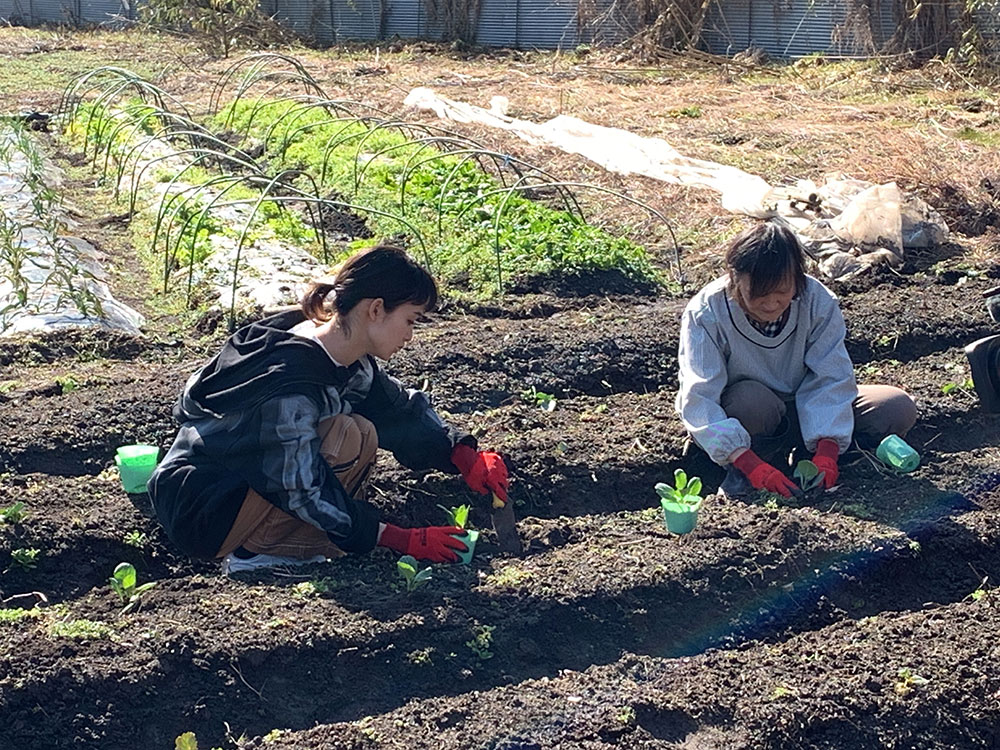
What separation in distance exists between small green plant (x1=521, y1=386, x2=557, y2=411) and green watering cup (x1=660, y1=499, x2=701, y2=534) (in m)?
1.07

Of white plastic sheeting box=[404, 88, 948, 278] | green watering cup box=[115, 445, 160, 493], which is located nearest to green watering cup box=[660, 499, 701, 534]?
green watering cup box=[115, 445, 160, 493]

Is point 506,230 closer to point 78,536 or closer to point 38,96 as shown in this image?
point 78,536

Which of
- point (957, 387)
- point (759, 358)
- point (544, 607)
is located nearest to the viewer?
point (544, 607)

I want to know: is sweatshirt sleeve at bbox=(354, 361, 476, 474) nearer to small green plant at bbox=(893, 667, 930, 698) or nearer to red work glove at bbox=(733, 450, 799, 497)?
red work glove at bbox=(733, 450, 799, 497)

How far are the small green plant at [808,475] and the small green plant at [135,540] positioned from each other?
6.55 ft

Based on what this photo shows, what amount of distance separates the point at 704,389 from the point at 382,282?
3.84 ft

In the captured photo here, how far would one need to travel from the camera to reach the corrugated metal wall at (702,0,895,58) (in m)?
13.8

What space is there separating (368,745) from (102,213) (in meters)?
6.03

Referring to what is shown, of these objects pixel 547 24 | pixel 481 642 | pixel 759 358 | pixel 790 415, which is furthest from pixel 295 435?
pixel 547 24

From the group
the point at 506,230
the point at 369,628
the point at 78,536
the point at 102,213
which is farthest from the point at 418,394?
the point at 102,213

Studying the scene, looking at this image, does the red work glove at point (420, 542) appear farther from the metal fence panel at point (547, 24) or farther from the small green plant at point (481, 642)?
the metal fence panel at point (547, 24)

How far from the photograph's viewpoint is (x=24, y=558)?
3342 mm

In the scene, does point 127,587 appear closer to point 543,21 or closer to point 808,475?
point 808,475

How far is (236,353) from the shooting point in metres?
3.10
